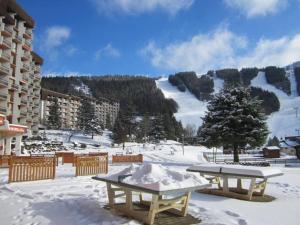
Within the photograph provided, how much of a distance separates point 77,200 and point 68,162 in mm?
20251

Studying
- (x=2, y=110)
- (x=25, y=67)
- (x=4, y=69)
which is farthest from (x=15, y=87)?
(x=2, y=110)

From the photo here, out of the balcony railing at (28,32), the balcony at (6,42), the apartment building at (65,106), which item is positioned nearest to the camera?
the balcony at (6,42)

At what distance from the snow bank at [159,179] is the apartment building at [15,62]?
42.0m

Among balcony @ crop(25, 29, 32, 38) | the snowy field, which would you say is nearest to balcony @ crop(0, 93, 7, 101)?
balcony @ crop(25, 29, 32, 38)

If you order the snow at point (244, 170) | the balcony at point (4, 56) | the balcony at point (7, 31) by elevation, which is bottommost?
the snow at point (244, 170)

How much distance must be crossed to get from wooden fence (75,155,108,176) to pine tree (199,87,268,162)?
53.5ft

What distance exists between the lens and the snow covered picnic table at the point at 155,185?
7.14 metres

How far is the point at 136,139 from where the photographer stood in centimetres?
A: 10362

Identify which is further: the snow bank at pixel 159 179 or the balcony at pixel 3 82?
the balcony at pixel 3 82

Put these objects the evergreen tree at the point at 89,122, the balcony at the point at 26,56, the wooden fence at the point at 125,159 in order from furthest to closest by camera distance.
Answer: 1. the evergreen tree at the point at 89,122
2. the balcony at the point at 26,56
3. the wooden fence at the point at 125,159

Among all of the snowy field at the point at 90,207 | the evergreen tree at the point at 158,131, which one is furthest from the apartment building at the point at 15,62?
the evergreen tree at the point at 158,131

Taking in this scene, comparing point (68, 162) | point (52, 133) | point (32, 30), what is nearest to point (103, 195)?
point (68, 162)

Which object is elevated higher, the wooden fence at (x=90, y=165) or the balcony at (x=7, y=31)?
the balcony at (x=7, y=31)

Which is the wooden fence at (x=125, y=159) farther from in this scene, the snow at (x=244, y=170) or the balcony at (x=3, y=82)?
the balcony at (x=3, y=82)
